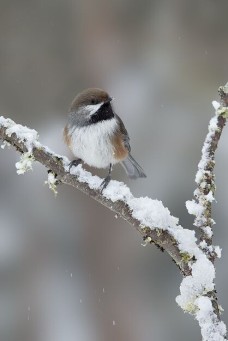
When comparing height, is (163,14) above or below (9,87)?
above

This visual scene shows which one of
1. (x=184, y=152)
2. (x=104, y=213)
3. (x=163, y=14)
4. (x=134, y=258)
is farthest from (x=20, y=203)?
(x=163, y=14)

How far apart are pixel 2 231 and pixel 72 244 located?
0.57 m

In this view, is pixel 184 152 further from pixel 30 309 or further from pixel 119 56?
pixel 30 309

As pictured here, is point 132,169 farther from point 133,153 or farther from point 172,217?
A: point 133,153

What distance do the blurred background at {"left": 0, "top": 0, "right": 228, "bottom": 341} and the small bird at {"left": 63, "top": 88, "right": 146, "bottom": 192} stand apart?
257 centimetres

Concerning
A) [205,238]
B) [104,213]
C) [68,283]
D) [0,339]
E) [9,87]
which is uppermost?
[9,87]

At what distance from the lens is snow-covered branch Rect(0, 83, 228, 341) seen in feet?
2.84

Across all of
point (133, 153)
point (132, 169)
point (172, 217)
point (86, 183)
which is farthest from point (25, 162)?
point (133, 153)

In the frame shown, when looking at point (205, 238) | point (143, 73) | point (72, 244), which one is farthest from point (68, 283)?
point (205, 238)

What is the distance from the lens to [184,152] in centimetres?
495

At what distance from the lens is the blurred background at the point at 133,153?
4914 mm

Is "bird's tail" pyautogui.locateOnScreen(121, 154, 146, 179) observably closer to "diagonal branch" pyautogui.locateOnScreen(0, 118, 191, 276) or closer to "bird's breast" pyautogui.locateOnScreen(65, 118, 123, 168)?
"bird's breast" pyautogui.locateOnScreen(65, 118, 123, 168)

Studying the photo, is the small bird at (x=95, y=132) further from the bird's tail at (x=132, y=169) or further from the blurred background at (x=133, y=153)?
the blurred background at (x=133, y=153)

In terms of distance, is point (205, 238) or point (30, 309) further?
point (30, 309)
